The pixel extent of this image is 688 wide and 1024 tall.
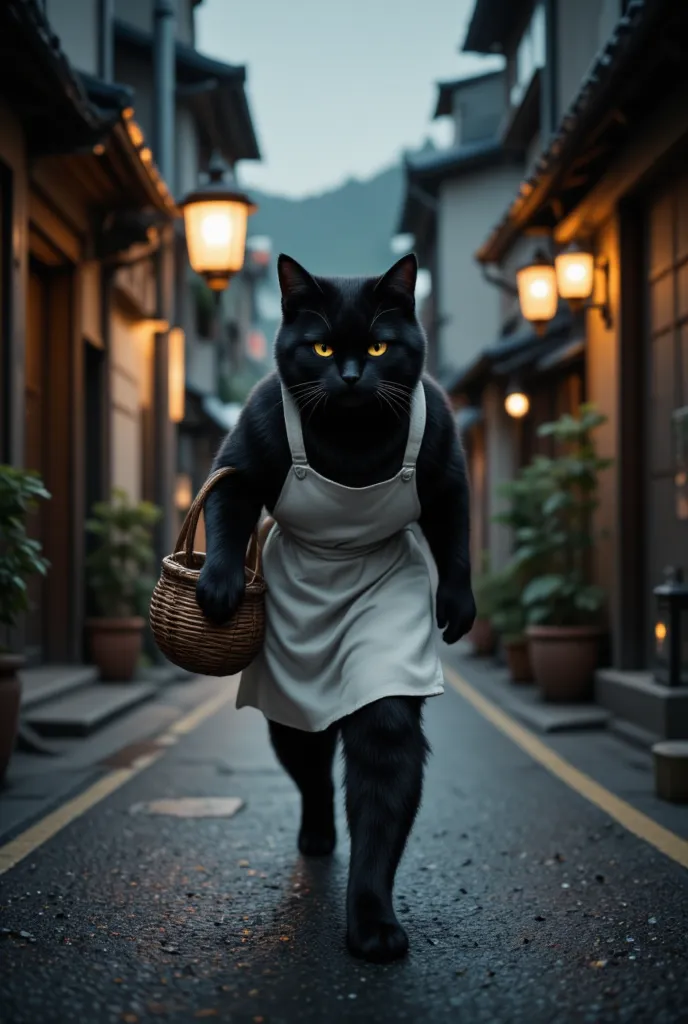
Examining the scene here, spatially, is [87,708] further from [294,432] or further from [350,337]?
[350,337]

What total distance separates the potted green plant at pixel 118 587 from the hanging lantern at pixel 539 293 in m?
4.06

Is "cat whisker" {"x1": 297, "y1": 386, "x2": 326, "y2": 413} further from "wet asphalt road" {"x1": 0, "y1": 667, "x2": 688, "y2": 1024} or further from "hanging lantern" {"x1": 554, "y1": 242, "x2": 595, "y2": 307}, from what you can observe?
"hanging lantern" {"x1": 554, "y1": 242, "x2": 595, "y2": 307}

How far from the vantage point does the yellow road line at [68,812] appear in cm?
530

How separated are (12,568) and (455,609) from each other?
9.13ft

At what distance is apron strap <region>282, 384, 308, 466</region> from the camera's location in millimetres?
4113

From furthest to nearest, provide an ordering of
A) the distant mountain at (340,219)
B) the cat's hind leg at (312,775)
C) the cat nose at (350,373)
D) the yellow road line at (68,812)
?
the distant mountain at (340,219) → the yellow road line at (68,812) → the cat's hind leg at (312,775) → the cat nose at (350,373)

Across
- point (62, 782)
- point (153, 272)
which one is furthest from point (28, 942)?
point (153, 272)

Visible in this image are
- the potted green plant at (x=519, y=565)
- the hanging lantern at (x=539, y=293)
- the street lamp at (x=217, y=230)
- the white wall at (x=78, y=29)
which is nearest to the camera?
the street lamp at (x=217, y=230)

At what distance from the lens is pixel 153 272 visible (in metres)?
16.9

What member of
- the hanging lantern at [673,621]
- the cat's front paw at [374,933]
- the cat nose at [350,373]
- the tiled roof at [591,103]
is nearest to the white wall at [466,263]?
the tiled roof at [591,103]

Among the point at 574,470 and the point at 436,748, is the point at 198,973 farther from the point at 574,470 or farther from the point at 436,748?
the point at 574,470

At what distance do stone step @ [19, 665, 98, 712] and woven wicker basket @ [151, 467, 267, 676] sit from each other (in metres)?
5.00

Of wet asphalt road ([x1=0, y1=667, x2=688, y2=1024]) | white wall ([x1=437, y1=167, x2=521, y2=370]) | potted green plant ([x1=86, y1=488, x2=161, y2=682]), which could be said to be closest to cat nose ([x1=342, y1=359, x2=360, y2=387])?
wet asphalt road ([x1=0, y1=667, x2=688, y2=1024])

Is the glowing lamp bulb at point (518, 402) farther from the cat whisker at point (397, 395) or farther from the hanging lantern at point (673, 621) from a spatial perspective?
the cat whisker at point (397, 395)
